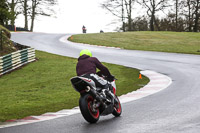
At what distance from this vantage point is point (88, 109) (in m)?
7.50

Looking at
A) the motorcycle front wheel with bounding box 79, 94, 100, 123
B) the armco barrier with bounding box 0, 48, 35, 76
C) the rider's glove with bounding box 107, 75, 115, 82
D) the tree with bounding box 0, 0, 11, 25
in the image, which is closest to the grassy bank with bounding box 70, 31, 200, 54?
the armco barrier with bounding box 0, 48, 35, 76

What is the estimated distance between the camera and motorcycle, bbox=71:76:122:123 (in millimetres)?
7504

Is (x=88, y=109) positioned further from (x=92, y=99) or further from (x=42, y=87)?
(x=42, y=87)

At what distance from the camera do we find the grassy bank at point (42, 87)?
34.7 feet

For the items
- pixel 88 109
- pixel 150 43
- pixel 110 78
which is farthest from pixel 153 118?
pixel 150 43

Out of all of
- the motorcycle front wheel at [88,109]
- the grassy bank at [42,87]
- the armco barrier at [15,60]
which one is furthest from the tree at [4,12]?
the motorcycle front wheel at [88,109]

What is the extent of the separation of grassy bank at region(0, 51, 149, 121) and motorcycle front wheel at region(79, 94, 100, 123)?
2.15 m

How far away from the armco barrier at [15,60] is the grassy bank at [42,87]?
1.77ft

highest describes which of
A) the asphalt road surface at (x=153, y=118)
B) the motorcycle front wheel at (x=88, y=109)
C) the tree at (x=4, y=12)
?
the tree at (x=4, y=12)

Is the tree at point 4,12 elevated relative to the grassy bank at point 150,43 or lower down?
elevated

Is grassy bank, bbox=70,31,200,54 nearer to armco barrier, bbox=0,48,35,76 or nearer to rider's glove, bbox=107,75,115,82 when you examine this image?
armco barrier, bbox=0,48,35,76

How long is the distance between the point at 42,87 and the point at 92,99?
8.46 metres

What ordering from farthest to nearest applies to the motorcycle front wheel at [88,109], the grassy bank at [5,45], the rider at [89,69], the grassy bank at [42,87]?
the grassy bank at [5,45] < the grassy bank at [42,87] < the rider at [89,69] < the motorcycle front wheel at [88,109]

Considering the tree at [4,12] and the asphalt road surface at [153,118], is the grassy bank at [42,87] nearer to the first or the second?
the asphalt road surface at [153,118]
